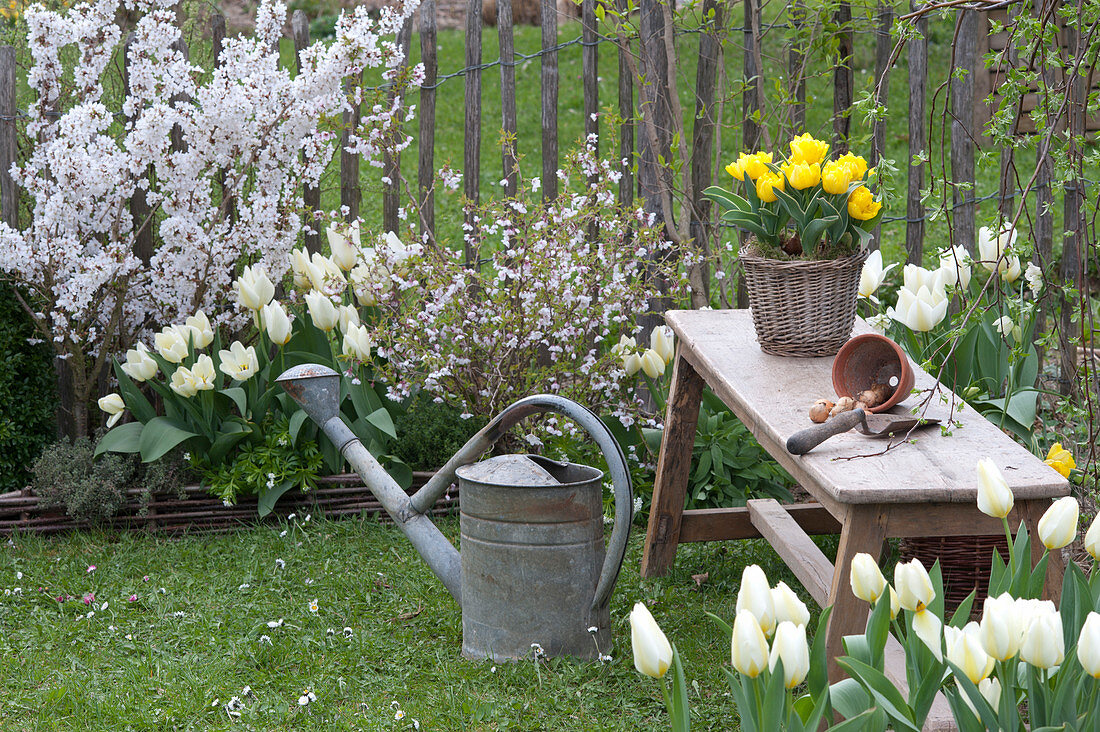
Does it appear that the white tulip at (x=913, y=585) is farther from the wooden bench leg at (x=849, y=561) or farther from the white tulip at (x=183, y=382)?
the white tulip at (x=183, y=382)

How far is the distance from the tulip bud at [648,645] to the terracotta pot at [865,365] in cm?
116

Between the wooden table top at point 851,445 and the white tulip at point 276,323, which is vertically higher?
the wooden table top at point 851,445

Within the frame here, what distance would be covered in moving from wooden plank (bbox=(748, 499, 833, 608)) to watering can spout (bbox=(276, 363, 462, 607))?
778 millimetres

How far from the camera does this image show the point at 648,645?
118 centimetres

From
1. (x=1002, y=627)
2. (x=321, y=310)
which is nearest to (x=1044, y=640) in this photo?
(x=1002, y=627)

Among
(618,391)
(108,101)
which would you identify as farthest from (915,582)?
(108,101)

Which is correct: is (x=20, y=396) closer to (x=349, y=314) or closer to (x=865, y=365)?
(x=349, y=314)

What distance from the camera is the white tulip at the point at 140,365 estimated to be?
346 cm

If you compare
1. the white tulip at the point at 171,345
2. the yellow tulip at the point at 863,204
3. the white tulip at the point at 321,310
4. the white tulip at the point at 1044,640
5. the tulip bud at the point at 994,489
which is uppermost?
the yellow tulip at the point at 863,204

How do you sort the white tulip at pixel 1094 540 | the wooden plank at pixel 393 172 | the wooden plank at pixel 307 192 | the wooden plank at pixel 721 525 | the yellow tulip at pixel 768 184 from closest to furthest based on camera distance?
the white tulip at pixel 1094 540, the yellow tulip at pixel 768 184, the wooden plank at pixel 721 525, the wooden plank at pixel 393 172, the wooden plank at pixel 307 192

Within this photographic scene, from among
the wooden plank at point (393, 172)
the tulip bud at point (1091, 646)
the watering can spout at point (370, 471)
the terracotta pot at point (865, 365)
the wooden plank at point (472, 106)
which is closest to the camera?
the tulip bud at point (1091, 646)

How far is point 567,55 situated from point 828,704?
431 inches

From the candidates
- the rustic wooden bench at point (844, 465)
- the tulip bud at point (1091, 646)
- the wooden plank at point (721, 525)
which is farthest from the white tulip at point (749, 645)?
the wooden plank at point (721, 525)

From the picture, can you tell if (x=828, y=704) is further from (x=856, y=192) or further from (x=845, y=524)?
(x=856, y=192)
